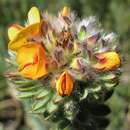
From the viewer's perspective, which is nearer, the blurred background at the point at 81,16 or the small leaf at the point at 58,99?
the small leaf at the point at 58,99

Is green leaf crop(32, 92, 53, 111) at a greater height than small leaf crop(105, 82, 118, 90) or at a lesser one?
lesser

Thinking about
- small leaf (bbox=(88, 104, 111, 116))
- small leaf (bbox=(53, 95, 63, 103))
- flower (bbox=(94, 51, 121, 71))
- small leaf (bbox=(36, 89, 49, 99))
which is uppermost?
flower (bbox=(94, 51, 121, 71))

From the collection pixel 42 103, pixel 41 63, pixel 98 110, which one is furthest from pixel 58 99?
pixel 98 110

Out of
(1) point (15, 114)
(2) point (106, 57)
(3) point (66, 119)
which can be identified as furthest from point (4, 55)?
(2) point (106, 57)

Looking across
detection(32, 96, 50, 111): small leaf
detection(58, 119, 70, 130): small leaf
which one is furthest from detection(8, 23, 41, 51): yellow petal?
detection(58, 119, 70, 130): small leaf

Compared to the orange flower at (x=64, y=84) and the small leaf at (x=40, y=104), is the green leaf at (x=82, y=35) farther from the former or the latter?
the small leaf at (x=40, y=104)

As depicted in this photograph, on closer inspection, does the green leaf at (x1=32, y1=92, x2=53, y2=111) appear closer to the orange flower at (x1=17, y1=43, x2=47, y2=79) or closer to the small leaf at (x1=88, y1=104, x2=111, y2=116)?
the orange flower at (x1=17, y1=43, x2=47, y2=79)

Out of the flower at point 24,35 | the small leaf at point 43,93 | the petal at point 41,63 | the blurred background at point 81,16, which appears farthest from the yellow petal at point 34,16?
the blurred background at point 81,16

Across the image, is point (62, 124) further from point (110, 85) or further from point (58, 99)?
point (110, 85)
